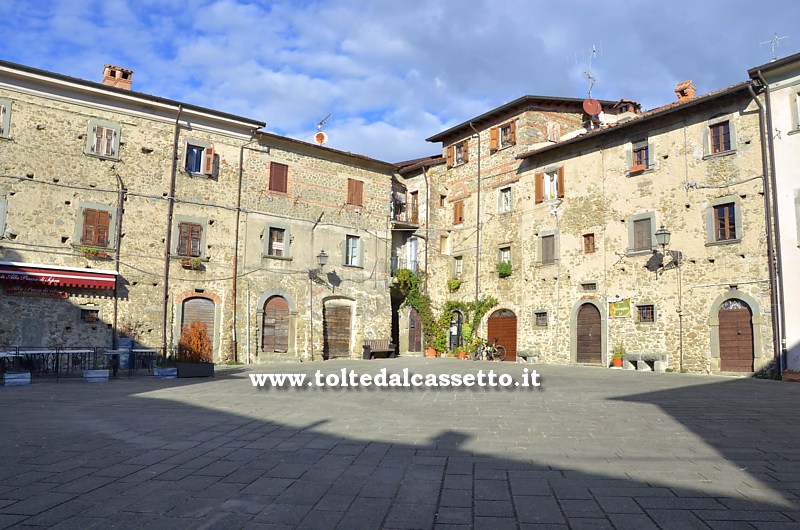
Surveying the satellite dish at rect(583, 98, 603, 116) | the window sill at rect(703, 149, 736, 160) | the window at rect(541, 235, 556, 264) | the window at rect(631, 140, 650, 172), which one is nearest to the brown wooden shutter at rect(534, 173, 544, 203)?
the window at rect(541, 235, 556, 264)

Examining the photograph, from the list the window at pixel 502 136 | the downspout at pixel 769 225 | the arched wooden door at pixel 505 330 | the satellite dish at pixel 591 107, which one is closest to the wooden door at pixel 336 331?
the arched wooden door at pixel 505 330

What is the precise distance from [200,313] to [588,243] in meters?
15.1

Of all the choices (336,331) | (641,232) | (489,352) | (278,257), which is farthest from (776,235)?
(278,257)

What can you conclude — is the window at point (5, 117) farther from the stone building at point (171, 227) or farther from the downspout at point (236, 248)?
the downspout at point (236, 248)

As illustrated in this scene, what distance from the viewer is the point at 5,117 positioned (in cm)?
1764

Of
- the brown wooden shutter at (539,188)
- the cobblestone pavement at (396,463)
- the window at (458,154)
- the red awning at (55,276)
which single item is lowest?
the cobblestone pavement at (396,463)

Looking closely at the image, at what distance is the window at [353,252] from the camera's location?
25.3m

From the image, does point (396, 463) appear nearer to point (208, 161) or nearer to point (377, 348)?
point (208, 161)

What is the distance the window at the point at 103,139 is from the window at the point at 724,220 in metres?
20.1

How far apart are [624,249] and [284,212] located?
13497mm

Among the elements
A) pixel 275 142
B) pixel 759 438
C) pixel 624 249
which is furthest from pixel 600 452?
pixel 275 142

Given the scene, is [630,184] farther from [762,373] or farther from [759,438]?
[759,438]

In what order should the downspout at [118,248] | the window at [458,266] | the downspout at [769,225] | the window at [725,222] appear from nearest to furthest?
the downspout at [769,225]
the window at [725,222]
the downspout at [118,248]
the window at [458,266]

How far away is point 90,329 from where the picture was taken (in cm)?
1831
